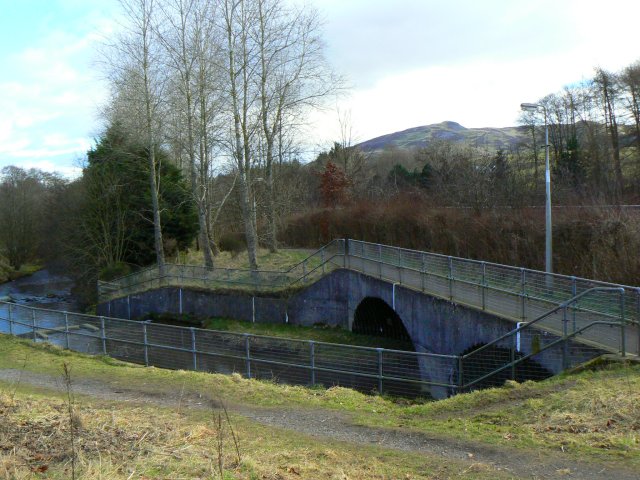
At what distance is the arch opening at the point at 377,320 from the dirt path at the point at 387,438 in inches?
506

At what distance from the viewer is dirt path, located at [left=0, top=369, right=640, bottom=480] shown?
6418mm

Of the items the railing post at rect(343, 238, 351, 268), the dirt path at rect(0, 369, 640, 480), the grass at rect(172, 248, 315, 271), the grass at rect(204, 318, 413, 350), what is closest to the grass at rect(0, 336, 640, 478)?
the dirt path at rect(0, 369, 640, 480)

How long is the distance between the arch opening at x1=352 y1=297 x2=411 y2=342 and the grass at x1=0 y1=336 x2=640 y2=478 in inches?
437

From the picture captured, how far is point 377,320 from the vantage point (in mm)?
25391

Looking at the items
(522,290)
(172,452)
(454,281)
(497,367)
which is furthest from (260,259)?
(172,452)

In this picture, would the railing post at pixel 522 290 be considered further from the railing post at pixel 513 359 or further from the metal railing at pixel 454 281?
the railing post at pixel 513 359

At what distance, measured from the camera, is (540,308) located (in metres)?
14.5

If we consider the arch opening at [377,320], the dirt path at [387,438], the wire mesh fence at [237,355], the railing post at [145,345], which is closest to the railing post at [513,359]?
the wire mesh fence at [237,355]

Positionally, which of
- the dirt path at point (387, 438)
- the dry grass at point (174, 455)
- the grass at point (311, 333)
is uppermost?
the dry grass at point (174, 455)

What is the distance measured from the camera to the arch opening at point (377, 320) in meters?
24.2

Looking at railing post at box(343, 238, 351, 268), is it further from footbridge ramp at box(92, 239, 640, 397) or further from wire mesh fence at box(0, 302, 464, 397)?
wire mesh fence at box(0, 302, 464, 397)

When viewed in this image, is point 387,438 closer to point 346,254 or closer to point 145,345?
point 145,345

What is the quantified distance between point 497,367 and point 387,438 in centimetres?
606

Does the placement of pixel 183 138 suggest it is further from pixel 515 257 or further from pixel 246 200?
pixel 515 257
